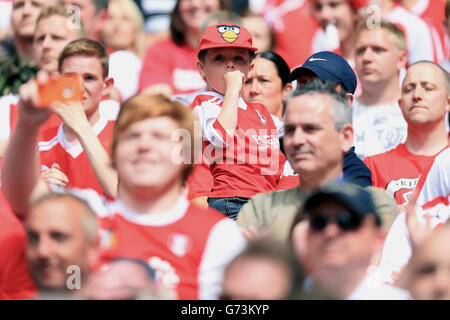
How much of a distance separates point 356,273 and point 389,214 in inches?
36.9

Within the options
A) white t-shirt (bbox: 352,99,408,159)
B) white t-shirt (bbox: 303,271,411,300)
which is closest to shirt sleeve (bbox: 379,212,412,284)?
white t-shirt (bbox: 303,271,411,300)

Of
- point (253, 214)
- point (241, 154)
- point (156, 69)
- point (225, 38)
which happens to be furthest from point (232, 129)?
Answer: point (156, 69)

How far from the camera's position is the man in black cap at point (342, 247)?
119 inches

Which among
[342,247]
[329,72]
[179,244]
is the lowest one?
[342,247]

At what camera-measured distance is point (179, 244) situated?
3.30m

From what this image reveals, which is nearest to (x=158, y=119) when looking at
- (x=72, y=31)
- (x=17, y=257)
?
(x=17, y=257)

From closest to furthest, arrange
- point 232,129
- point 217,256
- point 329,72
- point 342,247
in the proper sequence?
point 342,247
point 217,256
point 232,129
point 329,72

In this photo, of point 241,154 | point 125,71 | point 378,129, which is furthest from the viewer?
point 125,71

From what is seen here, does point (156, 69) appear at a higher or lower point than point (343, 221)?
higher

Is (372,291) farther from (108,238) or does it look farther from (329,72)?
(329,72)

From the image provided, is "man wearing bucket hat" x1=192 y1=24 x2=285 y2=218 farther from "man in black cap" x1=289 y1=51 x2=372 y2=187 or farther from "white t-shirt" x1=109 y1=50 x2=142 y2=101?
"white t-shirt" x1=109 y1=50 x2=142 y2=101

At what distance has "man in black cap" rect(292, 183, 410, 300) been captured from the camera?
301cm

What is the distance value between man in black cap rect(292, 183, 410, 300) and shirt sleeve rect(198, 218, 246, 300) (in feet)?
0.94

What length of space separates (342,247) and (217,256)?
51 cm
